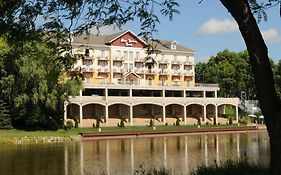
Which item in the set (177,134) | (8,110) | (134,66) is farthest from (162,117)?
(8,110)

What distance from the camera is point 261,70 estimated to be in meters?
6.97

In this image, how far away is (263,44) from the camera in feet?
23.0

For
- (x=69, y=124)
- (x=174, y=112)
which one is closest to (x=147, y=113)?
(x=174, y=112)

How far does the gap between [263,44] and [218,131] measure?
4995 cm

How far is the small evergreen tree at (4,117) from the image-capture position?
49.9 meters

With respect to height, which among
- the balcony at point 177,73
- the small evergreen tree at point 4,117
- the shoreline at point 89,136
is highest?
the balcony at point 177,73

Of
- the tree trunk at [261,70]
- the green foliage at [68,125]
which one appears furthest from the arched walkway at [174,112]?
the tree trunk at [261,70]

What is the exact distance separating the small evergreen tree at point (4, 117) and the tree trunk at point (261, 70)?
4572 cm

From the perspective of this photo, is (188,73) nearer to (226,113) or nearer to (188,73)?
(188,73)

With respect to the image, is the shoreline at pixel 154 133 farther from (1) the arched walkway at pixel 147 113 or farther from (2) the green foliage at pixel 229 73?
(2) the green foliage at pixel 229 73

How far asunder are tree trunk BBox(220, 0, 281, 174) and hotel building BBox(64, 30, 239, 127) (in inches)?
2120

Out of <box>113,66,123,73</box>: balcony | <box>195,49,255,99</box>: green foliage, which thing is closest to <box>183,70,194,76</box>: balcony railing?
<box>195,49,255,99</box>: green foliage

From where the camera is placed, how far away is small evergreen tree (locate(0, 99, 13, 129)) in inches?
1964

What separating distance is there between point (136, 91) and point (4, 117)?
26968mm
